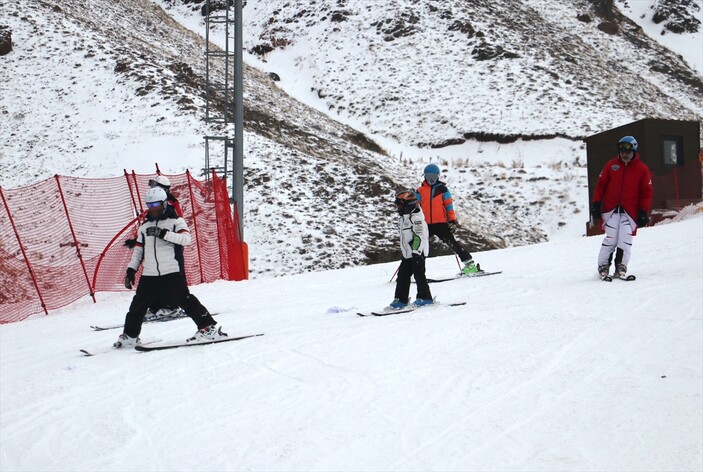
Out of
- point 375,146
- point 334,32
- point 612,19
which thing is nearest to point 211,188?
point 375,146

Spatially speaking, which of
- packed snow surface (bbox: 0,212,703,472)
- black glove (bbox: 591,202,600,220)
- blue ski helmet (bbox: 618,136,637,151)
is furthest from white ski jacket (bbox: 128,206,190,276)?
blue ski helmet (bbox: 618,136,637,151)

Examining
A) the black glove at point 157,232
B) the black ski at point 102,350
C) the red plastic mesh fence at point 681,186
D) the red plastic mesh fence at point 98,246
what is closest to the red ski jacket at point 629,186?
the black glove at point 157,232

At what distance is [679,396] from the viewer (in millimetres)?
4781

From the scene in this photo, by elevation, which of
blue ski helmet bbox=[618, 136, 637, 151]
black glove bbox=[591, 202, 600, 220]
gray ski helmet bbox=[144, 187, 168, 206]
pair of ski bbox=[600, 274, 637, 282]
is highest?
blue ski helmet bbox=[618, 136, 637, 151]

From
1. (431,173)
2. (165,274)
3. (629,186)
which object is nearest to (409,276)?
(431,173)

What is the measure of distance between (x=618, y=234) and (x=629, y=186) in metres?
0.67

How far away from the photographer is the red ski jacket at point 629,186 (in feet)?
31.7

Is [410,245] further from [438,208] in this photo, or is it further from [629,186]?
[629,186]

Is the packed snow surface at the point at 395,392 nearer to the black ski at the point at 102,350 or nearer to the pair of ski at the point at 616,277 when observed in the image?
the black ski at the point at 102,350

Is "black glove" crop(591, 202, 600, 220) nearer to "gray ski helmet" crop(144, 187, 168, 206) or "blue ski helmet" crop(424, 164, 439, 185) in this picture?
"blue ski helmet" crop(424, 164, 439, 185)

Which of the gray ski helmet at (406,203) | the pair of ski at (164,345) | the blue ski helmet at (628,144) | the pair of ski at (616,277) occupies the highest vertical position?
the blue ski helmet at (628,144)

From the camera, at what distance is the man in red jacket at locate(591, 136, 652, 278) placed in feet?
31.6

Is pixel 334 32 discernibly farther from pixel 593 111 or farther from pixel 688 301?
pixel 688 301

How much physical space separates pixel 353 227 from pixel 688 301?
14.5 meters
